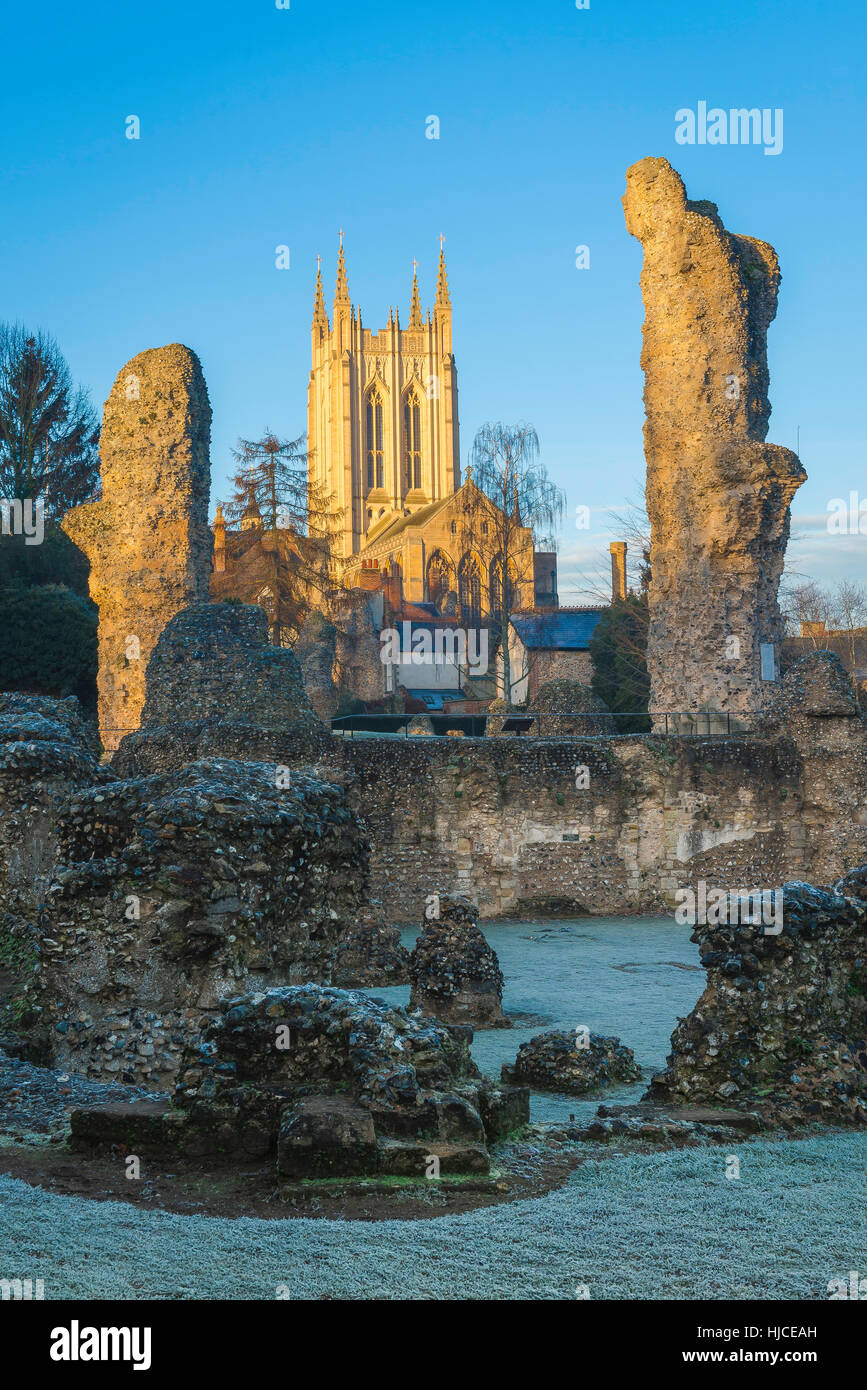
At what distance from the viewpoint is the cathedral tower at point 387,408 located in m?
111

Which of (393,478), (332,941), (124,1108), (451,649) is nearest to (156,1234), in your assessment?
(124,1108)

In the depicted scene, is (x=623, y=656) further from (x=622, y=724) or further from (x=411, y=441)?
(x=411, y=441)

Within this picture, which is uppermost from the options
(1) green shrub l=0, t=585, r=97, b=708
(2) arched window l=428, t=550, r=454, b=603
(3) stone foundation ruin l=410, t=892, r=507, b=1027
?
(2) arched window l=428, t=550, r=454, b=603

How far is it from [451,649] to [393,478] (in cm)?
5742

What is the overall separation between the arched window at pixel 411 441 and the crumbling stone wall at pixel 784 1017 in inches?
4232

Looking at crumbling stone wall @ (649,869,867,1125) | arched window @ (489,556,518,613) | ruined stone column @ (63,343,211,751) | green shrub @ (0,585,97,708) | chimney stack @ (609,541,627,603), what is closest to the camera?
crumbling stone wall @ (649,869,867,1125)

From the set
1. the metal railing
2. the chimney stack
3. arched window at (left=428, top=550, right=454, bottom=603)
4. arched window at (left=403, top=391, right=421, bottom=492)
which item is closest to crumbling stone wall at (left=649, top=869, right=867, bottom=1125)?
the metal railing

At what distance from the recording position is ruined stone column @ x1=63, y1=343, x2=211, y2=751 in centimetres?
2084

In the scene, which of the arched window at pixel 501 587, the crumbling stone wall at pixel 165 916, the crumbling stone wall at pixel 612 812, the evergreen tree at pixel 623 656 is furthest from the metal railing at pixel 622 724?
the crumbling stone wall at pixel 165 916

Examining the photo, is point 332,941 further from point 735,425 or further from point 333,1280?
point 735,425

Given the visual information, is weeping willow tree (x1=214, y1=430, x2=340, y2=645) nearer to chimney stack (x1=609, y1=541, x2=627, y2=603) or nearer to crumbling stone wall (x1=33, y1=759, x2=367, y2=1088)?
chimney stack (x1=609, y1=541, x2=627, y2=603)

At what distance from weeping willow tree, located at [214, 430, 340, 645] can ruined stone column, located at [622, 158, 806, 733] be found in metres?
21.2

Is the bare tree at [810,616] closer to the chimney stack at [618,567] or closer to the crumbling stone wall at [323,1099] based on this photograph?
the chimney stack at [618,567]

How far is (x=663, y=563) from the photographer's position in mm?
21922
